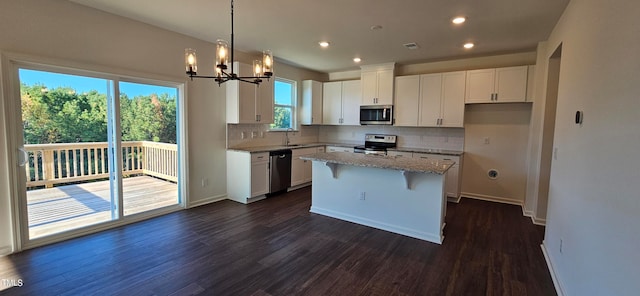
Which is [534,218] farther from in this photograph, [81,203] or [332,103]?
[81,203]

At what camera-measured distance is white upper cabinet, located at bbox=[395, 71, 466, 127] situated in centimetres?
501

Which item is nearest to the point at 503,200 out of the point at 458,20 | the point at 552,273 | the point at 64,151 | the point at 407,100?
the point at 407,100

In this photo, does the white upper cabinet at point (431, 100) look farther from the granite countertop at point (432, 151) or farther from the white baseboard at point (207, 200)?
the white baseboard at point (207, 200)

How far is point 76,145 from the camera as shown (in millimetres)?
3270

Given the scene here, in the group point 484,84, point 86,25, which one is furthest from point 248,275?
point 484,84

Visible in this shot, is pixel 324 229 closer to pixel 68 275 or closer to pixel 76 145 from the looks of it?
pixel 68 275

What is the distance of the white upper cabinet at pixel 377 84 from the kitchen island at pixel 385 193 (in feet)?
7.11

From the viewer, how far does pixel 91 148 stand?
339cm

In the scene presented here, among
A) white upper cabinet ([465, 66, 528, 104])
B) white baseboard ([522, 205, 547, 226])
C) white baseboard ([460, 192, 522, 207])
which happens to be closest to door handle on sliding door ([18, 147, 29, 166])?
white upper cabinet ([465, 66, 528, 104])

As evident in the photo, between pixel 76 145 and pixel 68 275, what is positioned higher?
pixel 76 145

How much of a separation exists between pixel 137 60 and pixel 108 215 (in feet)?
6.56

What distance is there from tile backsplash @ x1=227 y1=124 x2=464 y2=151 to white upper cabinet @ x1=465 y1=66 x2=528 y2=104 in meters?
0.74

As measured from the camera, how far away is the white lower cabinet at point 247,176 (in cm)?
467

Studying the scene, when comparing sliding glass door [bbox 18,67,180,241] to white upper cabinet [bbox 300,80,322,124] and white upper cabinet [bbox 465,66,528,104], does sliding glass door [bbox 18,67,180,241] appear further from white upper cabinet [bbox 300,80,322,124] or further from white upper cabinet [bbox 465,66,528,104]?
white upper cabinet [bbox 465,66,528,104]
